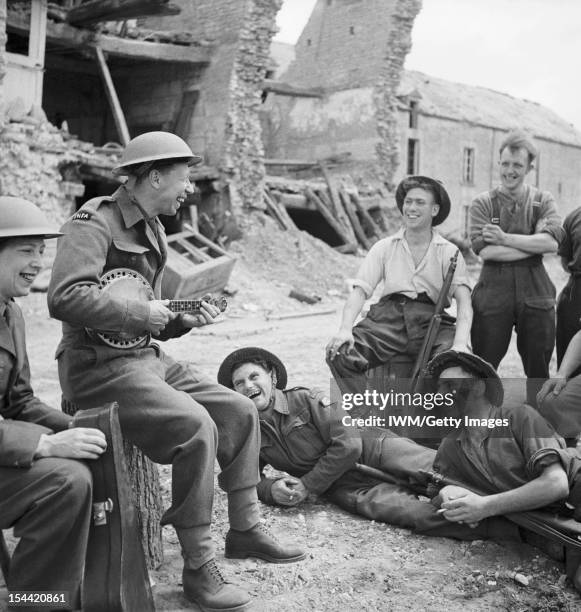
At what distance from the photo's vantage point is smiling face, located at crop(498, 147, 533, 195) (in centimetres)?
488

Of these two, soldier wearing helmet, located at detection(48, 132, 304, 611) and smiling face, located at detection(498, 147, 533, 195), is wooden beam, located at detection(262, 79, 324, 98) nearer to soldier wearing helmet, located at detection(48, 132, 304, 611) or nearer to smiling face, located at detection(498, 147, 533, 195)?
smiling face, located at detection(498, 147, 533, 195)

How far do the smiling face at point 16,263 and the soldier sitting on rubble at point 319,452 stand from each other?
4.49ft

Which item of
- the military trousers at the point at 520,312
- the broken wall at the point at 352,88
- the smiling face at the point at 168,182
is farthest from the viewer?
the broken wall at the point at 352,88

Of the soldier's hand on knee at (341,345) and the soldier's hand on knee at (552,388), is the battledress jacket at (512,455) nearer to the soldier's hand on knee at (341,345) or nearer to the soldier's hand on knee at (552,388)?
the soldier's hand on knee at (552,388)

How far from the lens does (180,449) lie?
10.1 feet

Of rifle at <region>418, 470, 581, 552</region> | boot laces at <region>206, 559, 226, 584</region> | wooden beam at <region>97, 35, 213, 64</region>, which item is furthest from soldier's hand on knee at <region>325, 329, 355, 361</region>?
wooden beam at <region>97, 35, 213, 64</region>

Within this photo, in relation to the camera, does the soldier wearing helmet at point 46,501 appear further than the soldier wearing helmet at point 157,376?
No

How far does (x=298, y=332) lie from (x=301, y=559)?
7.41m

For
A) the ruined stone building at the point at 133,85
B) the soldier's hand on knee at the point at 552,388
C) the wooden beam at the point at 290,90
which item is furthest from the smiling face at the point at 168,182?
the wooden beam at the point at 290,90

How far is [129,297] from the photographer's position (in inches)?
127

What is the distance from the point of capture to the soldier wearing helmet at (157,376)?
308cm

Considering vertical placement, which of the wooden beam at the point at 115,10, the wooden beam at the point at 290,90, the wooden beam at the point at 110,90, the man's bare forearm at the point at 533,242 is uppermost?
the wooden beam at the point at 115,10

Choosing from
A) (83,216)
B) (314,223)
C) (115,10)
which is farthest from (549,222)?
(314,223)

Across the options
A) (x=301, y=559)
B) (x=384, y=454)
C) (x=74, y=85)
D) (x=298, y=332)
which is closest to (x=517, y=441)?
(x=384, y=454)
